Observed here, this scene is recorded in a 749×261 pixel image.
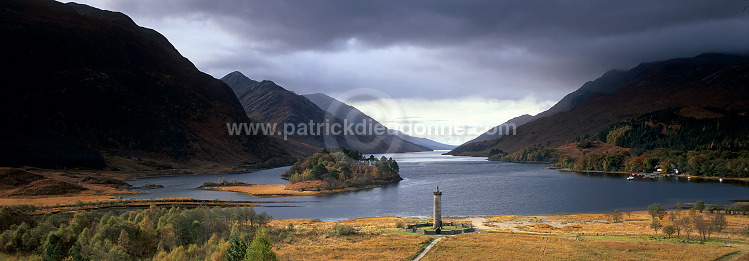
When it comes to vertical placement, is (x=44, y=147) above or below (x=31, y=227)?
above

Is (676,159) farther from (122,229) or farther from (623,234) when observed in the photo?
(122,229)

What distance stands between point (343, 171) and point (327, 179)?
10237 mm

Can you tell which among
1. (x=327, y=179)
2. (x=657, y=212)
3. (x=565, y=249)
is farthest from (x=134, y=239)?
(x=327, y=179)

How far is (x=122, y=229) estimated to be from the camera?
1971 inches

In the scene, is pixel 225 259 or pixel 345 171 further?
pixel 345 171

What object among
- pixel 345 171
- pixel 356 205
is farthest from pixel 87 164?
pixel 356 205

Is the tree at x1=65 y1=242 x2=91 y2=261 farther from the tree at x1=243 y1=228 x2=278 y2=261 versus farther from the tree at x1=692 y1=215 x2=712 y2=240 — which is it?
the tree at x1=692 y1=215 x2=712 y2=240

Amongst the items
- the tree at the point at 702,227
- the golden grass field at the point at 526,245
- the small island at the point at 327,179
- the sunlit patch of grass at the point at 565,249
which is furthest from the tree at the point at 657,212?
the small island at the point at 327,179

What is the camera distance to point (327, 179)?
14738 cm

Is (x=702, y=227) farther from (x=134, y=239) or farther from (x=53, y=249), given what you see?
(x=53, y=249)

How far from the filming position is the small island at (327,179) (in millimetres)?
142000

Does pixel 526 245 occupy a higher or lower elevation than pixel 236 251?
lower

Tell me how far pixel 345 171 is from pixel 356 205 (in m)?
48.0

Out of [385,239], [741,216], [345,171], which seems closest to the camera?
[385,239]
